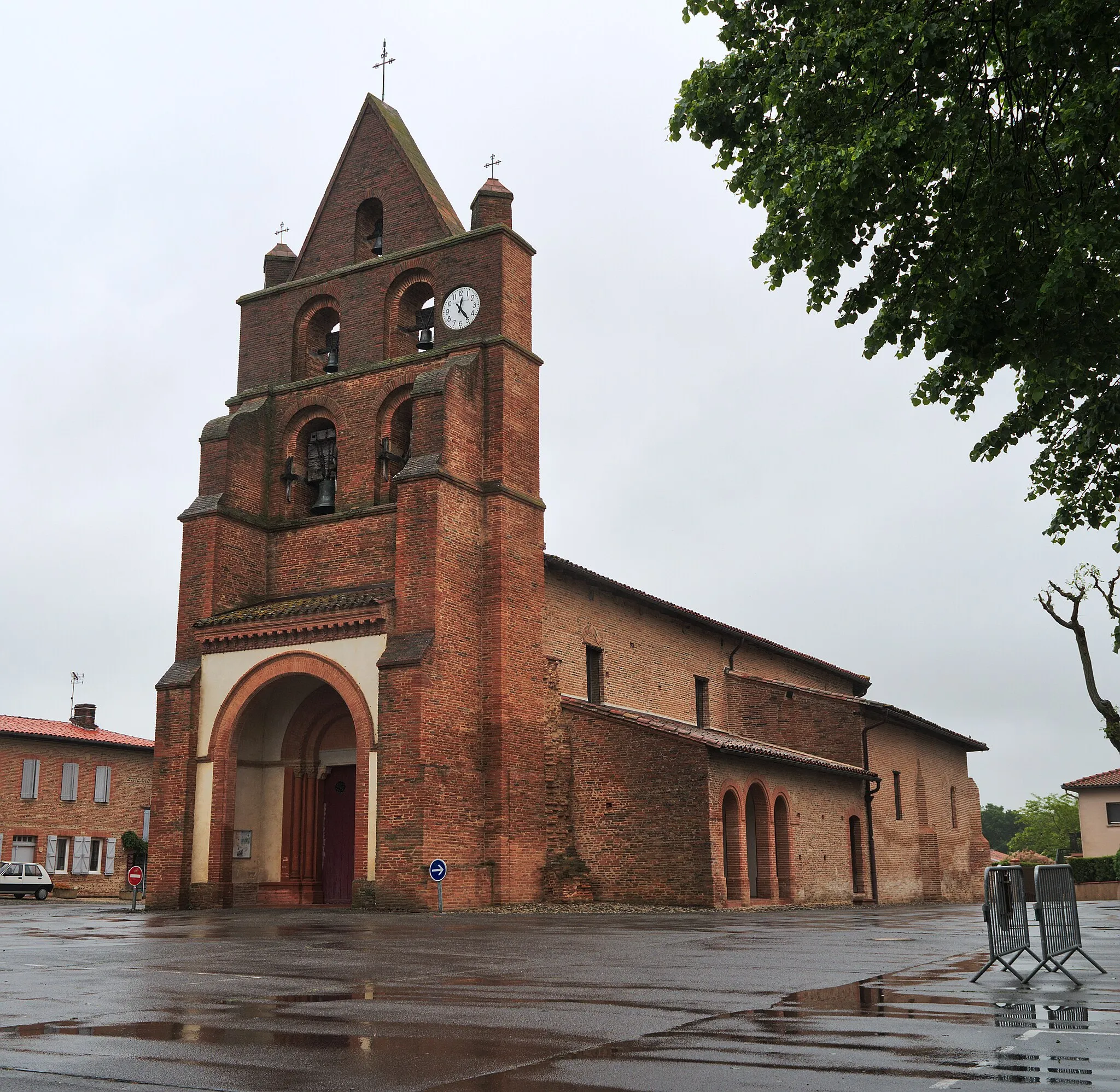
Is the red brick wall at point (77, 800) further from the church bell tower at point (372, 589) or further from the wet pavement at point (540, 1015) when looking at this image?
the wet pavement at point (540, 1015)

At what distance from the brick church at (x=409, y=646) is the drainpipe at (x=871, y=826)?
3669 mm

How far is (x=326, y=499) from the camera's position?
27516mm

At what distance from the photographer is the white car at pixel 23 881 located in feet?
137

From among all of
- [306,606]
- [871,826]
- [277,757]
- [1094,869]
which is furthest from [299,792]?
[1094,869]

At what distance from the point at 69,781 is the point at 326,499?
28.7m

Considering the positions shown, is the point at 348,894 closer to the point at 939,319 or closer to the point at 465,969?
the point at 465,969

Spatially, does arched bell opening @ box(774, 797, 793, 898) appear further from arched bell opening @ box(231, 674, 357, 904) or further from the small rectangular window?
the small rectangular window

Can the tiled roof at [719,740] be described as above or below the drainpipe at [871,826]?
above

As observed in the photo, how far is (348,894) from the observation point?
26.4 metres

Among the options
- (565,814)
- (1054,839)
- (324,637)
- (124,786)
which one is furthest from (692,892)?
(1054,839)

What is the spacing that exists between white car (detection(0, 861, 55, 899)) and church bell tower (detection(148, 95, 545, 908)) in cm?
2003

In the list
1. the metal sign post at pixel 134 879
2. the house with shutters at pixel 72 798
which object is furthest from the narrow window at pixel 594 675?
the house with shutters at pixel 72 798

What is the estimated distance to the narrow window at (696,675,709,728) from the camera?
113 feet

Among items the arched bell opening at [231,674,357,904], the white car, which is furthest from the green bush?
the white car
